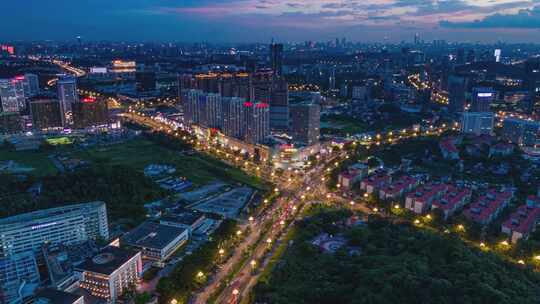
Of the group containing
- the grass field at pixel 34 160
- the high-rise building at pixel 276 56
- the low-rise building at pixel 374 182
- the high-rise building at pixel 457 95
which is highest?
the high-rise building at pixel 276 56

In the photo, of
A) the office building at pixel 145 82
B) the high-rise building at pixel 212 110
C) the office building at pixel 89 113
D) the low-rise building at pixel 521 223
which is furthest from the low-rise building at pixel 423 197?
the office building at pixel 145 82

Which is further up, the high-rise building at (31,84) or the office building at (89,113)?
the high-rise building at (31,84)

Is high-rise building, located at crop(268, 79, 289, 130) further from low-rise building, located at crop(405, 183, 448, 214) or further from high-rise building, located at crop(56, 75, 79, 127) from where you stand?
high-rise building, located at crop(56, 75, 79, 127)

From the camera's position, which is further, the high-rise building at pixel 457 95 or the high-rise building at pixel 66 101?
the high-rise building at pixel 457 95

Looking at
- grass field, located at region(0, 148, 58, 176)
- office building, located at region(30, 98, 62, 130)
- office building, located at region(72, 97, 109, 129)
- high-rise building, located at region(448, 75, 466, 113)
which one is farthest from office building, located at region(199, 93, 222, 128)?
high-rise building, located at region(448, 75, 466, 113)

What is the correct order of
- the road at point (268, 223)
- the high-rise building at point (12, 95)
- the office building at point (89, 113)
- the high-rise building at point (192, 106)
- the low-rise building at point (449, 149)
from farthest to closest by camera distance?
the high-rise building at point (12, 95), the high-rise building at point (192, 106), the office building at point (89, 113), the low-rise building at point (449, 149), the road at point (268, 223)

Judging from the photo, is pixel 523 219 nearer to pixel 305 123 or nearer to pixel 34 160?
pixel 305 123

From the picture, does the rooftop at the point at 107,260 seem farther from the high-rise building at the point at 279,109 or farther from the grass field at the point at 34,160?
the high-rise building at the point at 279,109

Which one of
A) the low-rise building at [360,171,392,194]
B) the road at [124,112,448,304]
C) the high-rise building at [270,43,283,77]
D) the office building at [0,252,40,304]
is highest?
the high-rise building at [270,43,283,77]
